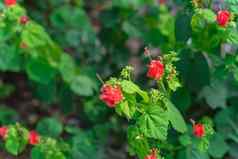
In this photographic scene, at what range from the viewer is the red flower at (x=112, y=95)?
69.6 inches

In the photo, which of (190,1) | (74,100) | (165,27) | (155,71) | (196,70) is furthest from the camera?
(74,100)

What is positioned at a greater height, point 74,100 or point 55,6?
point 55,6

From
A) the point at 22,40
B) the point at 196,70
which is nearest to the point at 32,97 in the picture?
the point at 22,40

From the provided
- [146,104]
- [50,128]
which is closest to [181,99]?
[146,104]

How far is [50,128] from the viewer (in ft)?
7.93

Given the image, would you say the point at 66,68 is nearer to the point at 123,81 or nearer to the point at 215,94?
the point at 215,94

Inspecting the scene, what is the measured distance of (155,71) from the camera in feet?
6.13

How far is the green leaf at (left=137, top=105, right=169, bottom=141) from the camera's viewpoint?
183cm

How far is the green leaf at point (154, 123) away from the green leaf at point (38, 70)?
28.8 inches

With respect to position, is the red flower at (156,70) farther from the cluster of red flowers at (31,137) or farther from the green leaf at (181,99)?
the cluster of red flowers at (31,137)

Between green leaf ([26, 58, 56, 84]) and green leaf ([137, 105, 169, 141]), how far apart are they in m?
0.73

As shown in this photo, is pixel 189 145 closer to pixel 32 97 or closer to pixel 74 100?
pixel 74 100

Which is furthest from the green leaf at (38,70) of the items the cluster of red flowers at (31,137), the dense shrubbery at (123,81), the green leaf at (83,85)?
the cluster of red flowers at (31,137)

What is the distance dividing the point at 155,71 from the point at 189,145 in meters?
0.38
